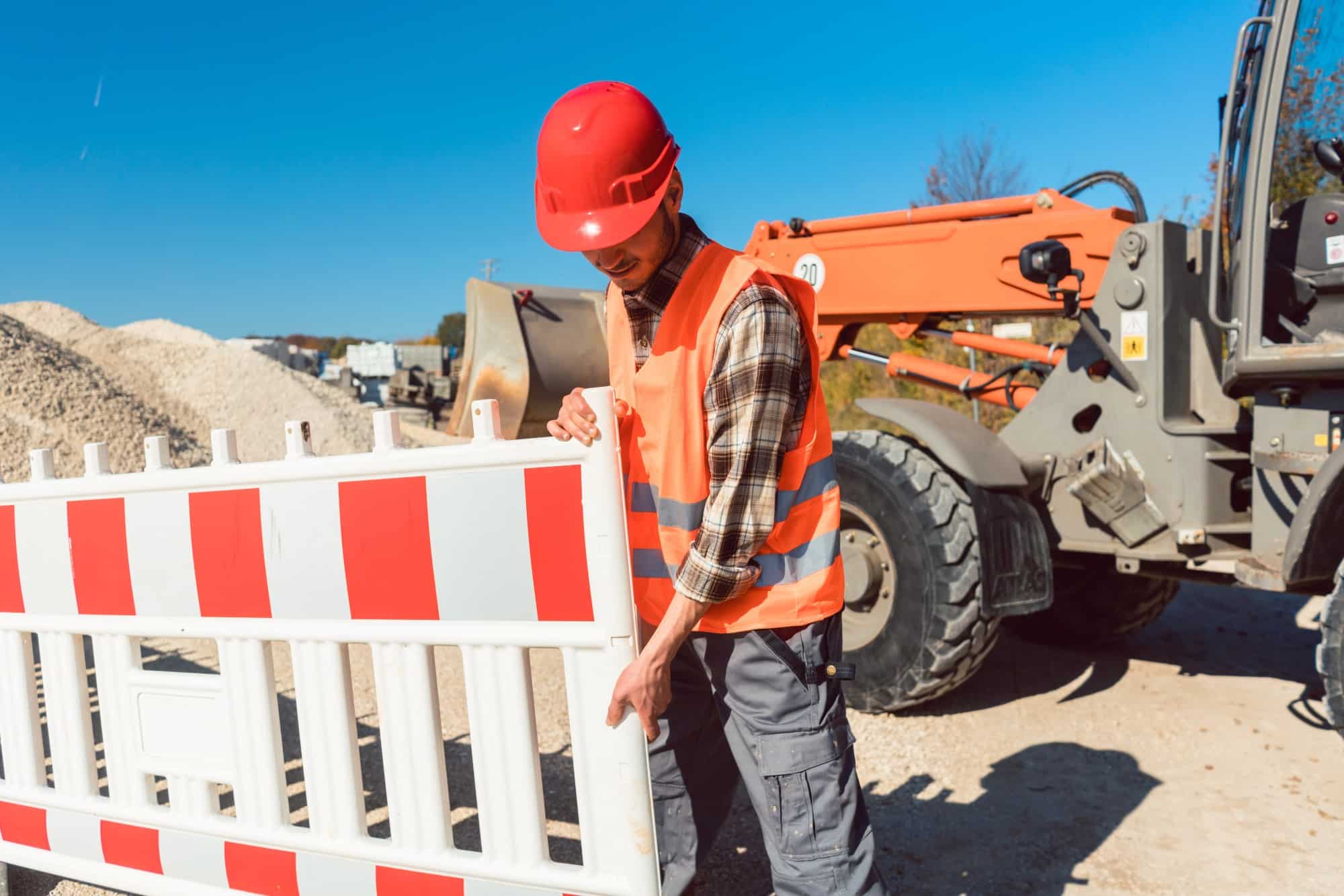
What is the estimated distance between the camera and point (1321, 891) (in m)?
2.95

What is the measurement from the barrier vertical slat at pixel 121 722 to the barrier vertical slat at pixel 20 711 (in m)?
0.35

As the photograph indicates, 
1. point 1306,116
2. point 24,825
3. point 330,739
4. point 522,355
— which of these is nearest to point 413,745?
point 330,739

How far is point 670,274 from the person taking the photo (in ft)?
6.83

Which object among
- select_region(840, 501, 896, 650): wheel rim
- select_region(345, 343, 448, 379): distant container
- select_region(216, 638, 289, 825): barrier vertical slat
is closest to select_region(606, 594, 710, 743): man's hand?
select_region(216, 638, 289, 825): barrier vertical slat

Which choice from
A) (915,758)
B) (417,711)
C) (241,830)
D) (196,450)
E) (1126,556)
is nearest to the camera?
(417,711)

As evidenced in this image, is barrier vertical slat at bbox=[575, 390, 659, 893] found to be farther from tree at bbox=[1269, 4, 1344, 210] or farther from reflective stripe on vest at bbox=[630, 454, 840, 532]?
tree at bbox=[1269, 4, 1344, 210]

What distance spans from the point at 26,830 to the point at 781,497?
7.46 ft

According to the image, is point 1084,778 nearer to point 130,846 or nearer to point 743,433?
point 743,433

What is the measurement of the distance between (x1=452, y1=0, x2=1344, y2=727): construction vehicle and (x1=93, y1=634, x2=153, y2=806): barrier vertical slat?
9.53ft

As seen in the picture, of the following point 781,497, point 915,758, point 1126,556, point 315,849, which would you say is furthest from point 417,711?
point 1126,556

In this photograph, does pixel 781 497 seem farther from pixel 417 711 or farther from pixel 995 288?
pixel 995 288

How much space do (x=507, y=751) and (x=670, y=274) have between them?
1033mm

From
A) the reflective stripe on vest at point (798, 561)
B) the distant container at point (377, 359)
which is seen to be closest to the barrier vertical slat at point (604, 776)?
the reflective stripe on vest at point (798, 561)

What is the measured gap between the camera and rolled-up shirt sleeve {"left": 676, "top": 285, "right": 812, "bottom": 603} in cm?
188
